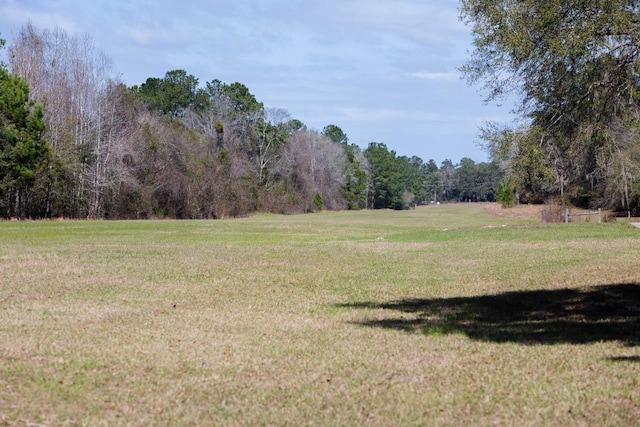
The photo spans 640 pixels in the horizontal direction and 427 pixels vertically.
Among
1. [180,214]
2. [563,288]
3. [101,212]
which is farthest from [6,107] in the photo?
[563,288]

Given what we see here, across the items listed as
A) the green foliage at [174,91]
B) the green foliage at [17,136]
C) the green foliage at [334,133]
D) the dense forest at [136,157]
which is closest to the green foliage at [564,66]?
the dense forest at [136,157]

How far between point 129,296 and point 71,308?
2.07 m

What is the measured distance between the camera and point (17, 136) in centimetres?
5178

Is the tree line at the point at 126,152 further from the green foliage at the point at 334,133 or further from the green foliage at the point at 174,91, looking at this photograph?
the green foliage at the point at 334,133

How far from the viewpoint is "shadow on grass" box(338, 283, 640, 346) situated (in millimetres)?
11922

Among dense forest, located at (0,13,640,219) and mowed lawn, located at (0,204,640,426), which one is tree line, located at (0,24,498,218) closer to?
dense forest, located at (0,13,640,219)

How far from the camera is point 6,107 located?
169 ft

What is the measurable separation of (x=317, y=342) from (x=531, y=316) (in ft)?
15.9

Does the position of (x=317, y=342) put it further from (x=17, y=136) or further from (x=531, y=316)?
(x=17, y=136)

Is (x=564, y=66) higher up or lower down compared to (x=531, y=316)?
higher up

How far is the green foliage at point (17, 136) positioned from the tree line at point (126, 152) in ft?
0.25

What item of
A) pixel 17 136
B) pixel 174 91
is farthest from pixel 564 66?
pixel 174 91

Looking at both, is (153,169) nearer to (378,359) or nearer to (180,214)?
(180,214)

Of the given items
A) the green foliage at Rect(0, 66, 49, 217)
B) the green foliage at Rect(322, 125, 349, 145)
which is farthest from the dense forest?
the green foliage at Rect(322, 125, 349, 145)
